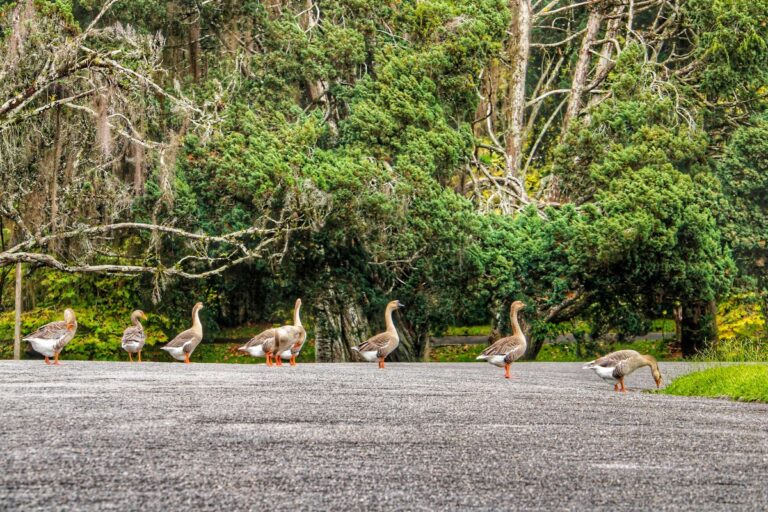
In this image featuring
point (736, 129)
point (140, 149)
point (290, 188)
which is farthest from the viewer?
point (736, 129)

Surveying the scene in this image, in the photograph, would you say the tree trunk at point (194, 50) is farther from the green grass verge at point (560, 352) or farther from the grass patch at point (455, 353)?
the grass patch at point (455, 353)

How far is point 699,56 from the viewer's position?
31141 mm

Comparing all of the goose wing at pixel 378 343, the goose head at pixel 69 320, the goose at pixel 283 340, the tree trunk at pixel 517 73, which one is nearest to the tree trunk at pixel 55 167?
the goose head at pixel 69 320

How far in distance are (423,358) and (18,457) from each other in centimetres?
2331

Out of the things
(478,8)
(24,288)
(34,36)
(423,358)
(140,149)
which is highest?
(478,8)

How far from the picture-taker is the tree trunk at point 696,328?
31.1 metres

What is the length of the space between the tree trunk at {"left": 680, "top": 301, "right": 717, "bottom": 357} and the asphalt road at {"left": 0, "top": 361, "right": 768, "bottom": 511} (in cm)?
1722

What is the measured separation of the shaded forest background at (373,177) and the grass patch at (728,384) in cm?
995

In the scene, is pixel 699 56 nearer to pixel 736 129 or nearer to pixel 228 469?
pixel 736 129

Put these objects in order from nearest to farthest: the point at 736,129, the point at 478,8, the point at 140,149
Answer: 1. the point at 140,149
2. the point at 478,8
3. the point at 736,129

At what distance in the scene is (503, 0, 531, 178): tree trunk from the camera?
32.9 metres

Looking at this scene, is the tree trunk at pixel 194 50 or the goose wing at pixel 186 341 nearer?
the goose wing at pixel 186 341

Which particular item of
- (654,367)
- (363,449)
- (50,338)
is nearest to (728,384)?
(654,367)

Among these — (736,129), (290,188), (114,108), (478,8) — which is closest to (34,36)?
(114,108)
